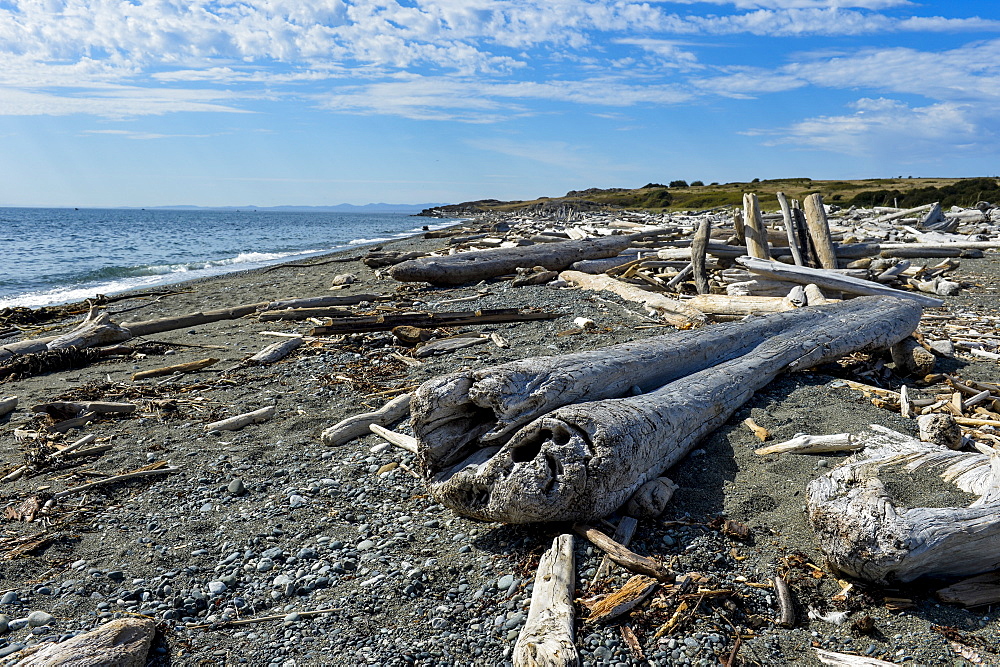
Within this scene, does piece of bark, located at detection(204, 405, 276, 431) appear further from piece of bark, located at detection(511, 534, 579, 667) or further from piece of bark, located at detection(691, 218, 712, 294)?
piece of bark, located at detection(691, 218, 712, 294)

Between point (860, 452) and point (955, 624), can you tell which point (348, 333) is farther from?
point (955, 624)

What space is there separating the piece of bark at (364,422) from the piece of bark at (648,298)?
4.22 meters

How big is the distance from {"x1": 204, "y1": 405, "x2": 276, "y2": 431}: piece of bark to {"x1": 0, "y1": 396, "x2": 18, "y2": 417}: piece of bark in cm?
242

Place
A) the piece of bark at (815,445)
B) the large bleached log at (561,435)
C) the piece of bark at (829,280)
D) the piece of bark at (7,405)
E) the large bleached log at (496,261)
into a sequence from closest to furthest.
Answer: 1. the large bleached log at (561,435)
2. the piece of bark at (815,445)
3. the piece of bark at (7,405)
4. the piece of bark at (829,280)
5. the large bleached log at (496,261)

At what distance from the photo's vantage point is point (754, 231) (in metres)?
11.6

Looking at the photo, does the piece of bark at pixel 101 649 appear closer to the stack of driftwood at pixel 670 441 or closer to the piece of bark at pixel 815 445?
the stack of driftwood at pixel 670 441

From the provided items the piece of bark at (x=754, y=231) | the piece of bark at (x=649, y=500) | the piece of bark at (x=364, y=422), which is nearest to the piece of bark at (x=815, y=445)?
the piece of bark at (x=649, y=500)

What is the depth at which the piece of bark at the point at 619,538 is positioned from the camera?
338cm

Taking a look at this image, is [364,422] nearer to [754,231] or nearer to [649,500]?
[649,500]

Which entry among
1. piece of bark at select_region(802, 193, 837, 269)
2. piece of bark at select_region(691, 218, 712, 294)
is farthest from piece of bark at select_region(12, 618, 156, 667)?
piece of bark at select_region(802, 193, 837, 269)

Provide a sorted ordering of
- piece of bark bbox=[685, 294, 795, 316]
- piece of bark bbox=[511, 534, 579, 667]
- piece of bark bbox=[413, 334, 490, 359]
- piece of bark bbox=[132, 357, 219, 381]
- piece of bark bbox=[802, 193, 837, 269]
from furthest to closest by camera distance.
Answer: piece of bark bbox=[802, 193, 837, 269] < piece of bark bbox=[685, 294, 795, 316] < piece of bark bbox=[413, 334, 490, 359] < piece of bark bbox=[132, 357, 219, 381] < piece of bark bbox=[511, 534, 579, 667]

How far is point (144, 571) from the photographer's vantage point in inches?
156

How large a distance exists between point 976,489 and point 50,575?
545cm

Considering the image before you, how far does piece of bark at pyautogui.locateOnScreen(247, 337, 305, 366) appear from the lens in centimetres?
818
